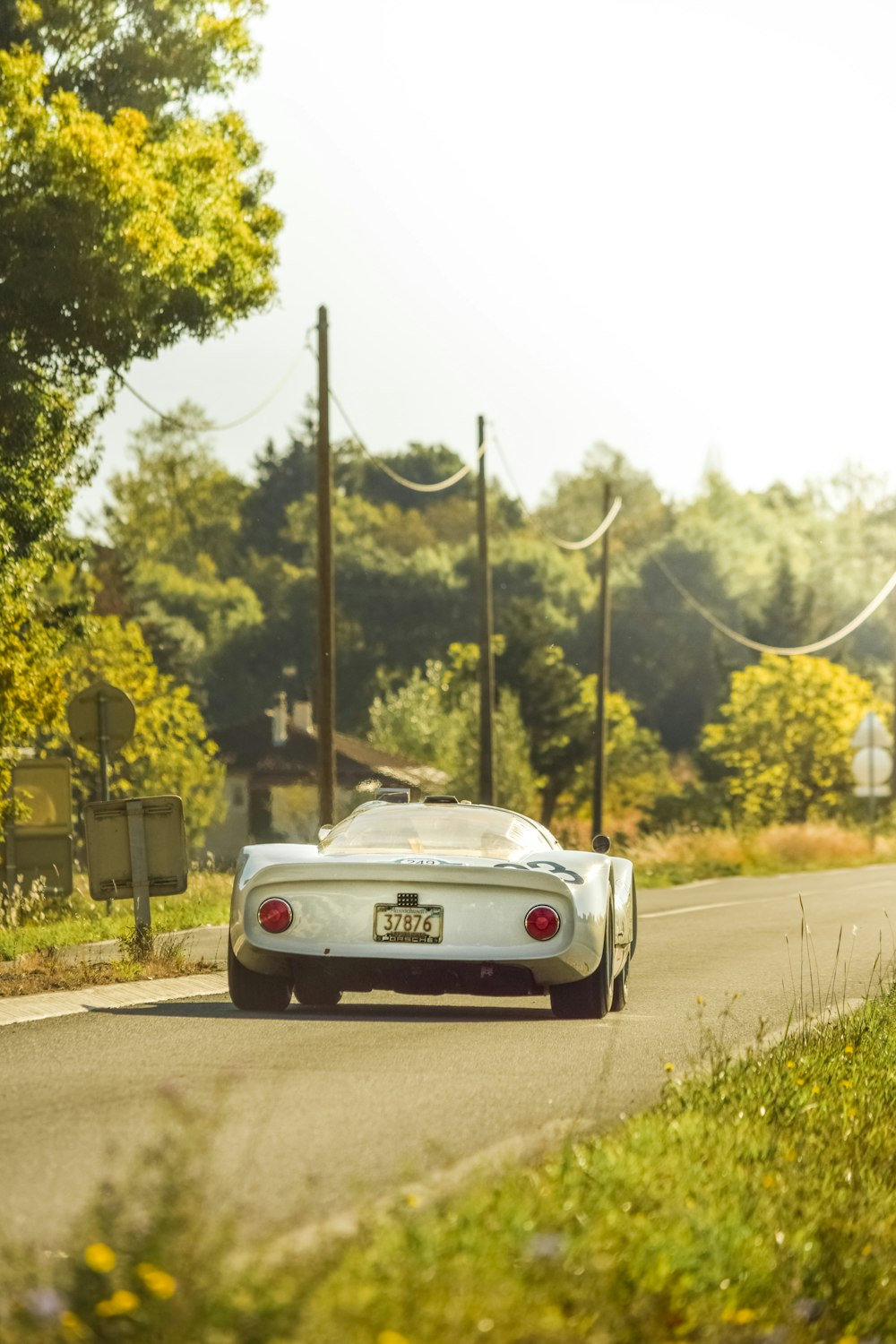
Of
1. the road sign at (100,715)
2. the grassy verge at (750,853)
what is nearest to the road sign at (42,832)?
the road sign at (100,715)

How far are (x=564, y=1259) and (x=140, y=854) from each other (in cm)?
1056

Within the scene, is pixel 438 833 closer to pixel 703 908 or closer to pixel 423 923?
pixel 423 923

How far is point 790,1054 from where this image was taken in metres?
10.0

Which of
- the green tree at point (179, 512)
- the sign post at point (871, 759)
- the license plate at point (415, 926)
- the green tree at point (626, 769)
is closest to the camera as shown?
the license plate at point (415, 926)

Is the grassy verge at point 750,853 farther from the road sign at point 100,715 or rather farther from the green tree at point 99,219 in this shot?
the road sign at point 100,715

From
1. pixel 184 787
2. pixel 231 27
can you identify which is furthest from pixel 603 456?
pixel 231 27

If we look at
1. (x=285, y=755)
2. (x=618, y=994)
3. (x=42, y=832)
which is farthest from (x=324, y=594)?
(x=285, y=755)

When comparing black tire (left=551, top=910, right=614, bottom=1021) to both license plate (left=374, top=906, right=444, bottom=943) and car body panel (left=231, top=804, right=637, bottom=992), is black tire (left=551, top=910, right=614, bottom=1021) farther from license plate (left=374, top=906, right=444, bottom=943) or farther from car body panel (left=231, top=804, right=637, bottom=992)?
license plate (left=374, top=906, right=444, bottom=943)

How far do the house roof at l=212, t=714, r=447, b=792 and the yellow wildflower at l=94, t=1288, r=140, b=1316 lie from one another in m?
83.1

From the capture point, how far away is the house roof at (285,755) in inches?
3455

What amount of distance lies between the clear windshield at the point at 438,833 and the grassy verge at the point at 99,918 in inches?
180

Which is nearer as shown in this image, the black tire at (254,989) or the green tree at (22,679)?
the black tire at (254,989)

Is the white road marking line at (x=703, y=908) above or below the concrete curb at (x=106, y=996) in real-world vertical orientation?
below

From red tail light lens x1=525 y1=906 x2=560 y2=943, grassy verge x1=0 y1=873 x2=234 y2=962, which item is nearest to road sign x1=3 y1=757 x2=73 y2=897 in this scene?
grassy verge x1=0 y1=873 x2=234 y2=962
